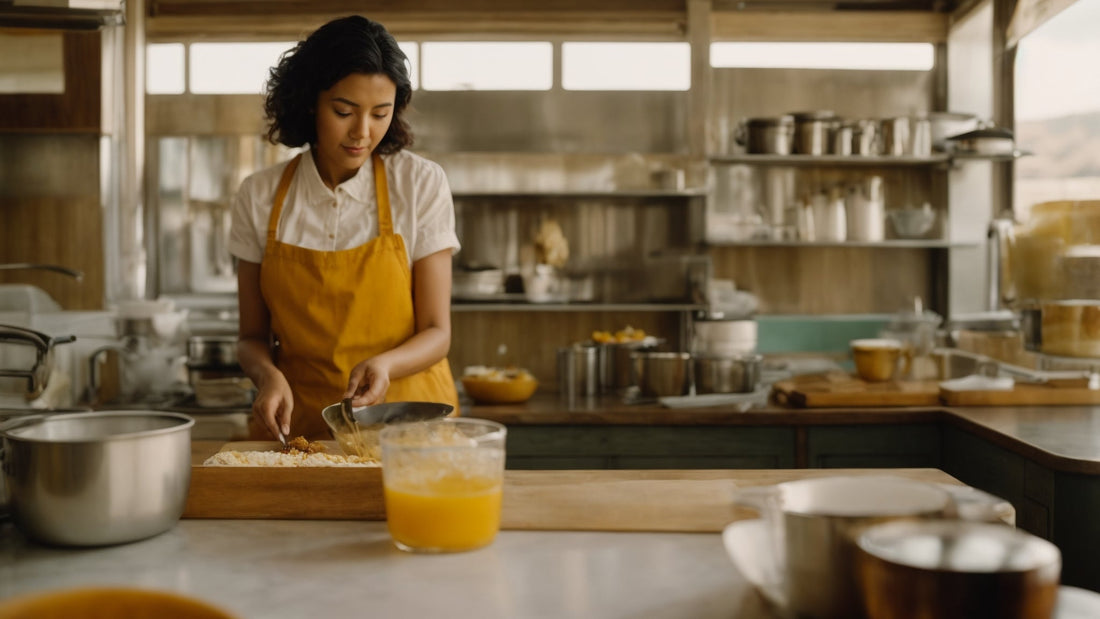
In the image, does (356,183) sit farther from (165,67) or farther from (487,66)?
(165,67)

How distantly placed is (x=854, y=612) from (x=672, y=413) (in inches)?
101

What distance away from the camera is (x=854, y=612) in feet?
2.92

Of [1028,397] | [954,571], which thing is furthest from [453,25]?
[954,571]

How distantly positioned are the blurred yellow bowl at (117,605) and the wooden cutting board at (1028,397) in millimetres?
3162

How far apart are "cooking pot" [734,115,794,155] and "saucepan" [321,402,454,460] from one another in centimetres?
332

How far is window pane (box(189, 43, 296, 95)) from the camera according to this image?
4965 mm

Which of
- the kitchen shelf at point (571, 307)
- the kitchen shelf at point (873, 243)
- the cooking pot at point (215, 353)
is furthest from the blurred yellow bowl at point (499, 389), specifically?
the kitchen shelf at point (873, 243)

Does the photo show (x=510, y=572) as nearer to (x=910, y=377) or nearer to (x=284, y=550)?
(x=284, y=550)

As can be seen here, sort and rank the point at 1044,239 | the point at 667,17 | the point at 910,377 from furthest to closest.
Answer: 1. the point at 667,17
2. the point at 910,377
3. the point at 1044,239

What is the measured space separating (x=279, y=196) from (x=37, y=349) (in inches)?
37.1

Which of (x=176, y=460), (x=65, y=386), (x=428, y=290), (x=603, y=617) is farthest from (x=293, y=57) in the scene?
(x=65, y=386)

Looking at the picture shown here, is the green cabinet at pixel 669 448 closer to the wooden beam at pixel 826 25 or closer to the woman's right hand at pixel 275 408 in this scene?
the woman's right hand at pixel 275 408

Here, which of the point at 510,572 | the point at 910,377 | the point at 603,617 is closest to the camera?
the point at 603,617

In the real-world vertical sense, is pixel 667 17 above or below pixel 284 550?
above
